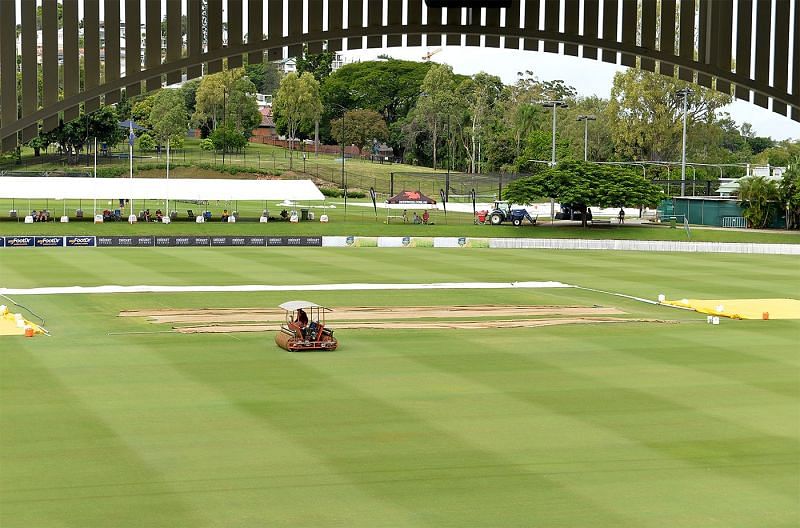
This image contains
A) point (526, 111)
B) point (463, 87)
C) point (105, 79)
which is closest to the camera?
point (105, 79)

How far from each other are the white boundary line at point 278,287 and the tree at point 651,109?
96.8 metres

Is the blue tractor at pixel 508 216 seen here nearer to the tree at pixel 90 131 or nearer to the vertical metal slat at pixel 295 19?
the tree at pixel 90 131

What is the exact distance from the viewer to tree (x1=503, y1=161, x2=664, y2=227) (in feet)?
293

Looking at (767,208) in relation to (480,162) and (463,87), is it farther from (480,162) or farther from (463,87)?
(463,87)

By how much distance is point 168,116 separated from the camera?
559 feet

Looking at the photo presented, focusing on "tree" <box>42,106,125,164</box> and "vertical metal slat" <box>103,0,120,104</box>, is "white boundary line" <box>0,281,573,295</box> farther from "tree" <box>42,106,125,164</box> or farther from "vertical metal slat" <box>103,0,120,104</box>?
"tree" <box>42,106,125,164</box>

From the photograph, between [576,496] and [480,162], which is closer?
[576,496]

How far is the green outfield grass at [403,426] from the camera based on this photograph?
Answer: 1786cm

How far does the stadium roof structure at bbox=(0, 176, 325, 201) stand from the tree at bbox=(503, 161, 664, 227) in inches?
615

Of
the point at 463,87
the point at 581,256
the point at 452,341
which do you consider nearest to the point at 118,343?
the point at 452,341

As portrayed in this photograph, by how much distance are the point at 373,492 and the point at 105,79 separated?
7348 mm

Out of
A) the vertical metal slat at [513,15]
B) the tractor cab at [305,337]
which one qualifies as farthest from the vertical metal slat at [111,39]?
the tractor cab at [305,337]

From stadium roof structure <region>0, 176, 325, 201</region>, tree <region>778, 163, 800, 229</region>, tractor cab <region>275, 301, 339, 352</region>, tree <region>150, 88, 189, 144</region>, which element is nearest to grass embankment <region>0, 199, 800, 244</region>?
stadium roof structure <region>0, 176, 325, 201</region>

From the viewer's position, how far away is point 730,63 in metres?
18.3
